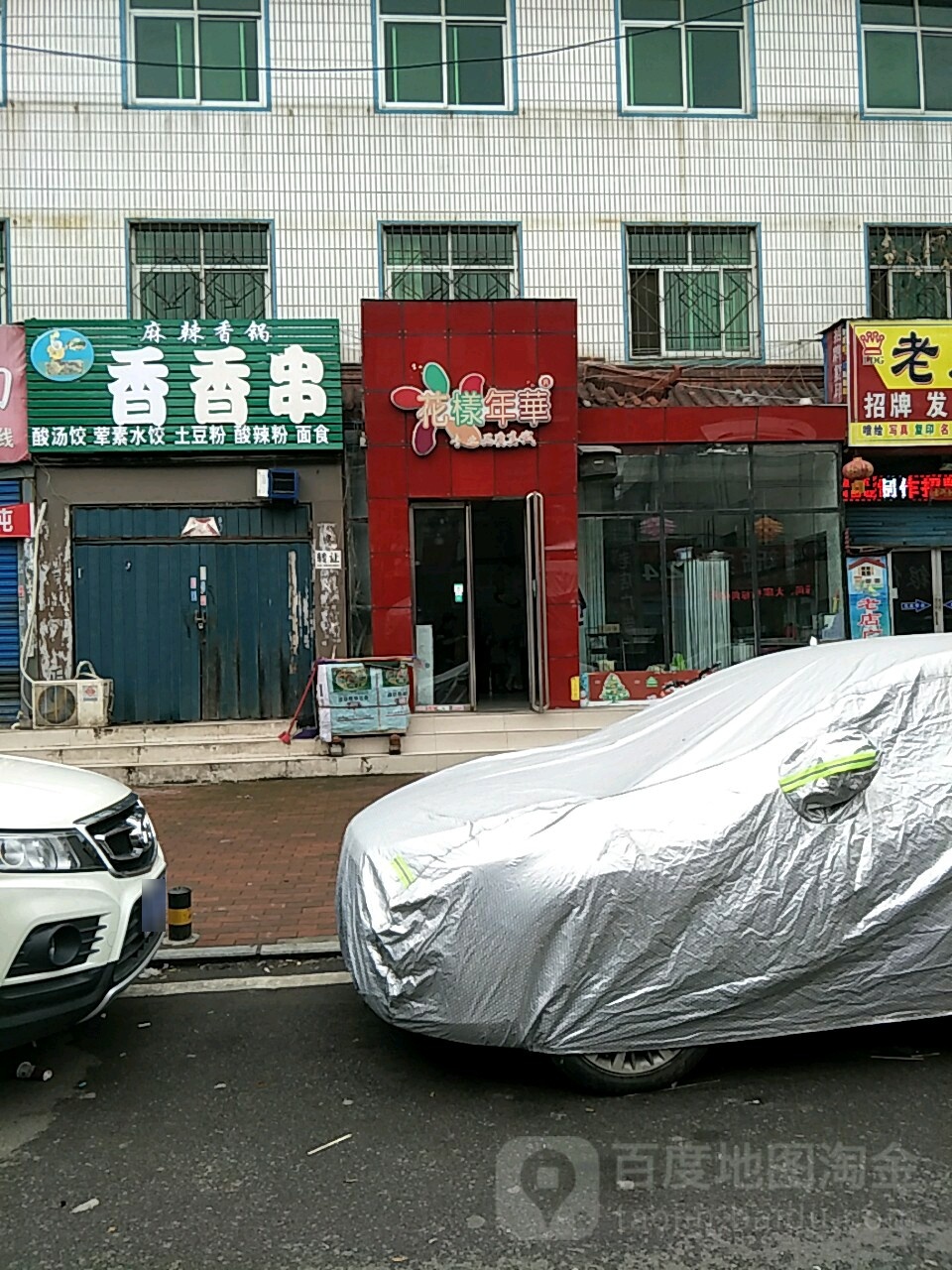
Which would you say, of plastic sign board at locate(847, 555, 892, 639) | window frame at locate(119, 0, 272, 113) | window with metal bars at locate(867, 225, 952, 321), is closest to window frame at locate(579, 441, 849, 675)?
plastic sign board at locate(847, 555, 892, 639)

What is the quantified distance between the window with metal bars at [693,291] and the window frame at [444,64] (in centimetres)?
219

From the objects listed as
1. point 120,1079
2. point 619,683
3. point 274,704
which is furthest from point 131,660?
point 120,1079

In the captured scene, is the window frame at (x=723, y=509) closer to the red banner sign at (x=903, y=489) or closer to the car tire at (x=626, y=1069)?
the red banner sign at (x=903, y=489)

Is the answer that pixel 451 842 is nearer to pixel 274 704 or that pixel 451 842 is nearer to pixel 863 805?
pixel 863 805

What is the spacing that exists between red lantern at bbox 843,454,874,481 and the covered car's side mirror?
32.1 feet

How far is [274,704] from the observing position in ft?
41.9

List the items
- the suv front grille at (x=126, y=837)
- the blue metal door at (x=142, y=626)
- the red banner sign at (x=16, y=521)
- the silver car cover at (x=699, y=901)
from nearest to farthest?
1. the silver car cover at (x=699, y=901)
2. the suv front grille at (x=126, y=837)
3. the red banner sign at (x=16, y=521)
4. the blue metal door at (x=142, y=626)

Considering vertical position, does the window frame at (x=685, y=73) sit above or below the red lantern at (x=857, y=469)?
above

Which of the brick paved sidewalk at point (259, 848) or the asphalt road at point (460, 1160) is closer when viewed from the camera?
the asphalt road at point (460, 1160)

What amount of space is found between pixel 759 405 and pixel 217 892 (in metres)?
8.60

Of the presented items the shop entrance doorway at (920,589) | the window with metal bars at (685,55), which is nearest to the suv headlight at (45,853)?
the shop entrance doorway at (920,589)

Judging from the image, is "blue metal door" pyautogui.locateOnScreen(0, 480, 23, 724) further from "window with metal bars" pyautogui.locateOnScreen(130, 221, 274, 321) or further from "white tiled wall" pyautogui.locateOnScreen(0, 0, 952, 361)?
"window with metal bars" pyautogui.locateOnScreen(130, 221, 274, 321)

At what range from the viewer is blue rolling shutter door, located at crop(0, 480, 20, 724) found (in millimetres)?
12562

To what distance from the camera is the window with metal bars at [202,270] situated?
518 inches
